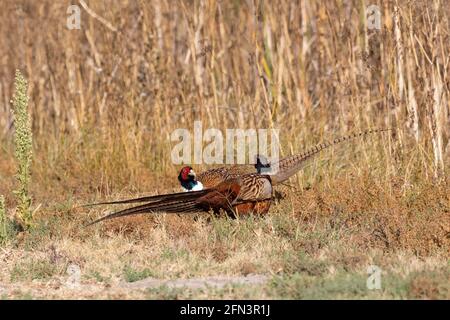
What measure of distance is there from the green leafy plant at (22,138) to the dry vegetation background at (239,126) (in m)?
0.21

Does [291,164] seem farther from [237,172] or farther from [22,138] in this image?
[22,138]

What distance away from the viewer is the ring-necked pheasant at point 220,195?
5867 mm

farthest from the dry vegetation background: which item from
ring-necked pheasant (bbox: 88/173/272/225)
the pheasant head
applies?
the pheasant head

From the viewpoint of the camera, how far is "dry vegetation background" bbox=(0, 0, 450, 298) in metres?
5.20

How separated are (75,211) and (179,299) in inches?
89.5

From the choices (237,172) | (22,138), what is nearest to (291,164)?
(237,172)

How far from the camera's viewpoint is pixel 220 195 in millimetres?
6074

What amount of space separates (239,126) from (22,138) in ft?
8.67

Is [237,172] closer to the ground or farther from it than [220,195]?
farther from it

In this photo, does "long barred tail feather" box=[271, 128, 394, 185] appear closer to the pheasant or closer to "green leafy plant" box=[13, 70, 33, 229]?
the pheasant

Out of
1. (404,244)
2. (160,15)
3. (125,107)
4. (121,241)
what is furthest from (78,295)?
(160,15)

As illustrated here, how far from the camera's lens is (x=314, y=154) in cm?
679

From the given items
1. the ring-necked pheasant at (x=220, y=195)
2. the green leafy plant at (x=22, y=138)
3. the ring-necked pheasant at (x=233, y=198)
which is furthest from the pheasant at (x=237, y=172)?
the green leafy plant at (x=22, y=138)

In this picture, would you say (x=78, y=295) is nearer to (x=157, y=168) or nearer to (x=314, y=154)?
(x=314, y=154)
